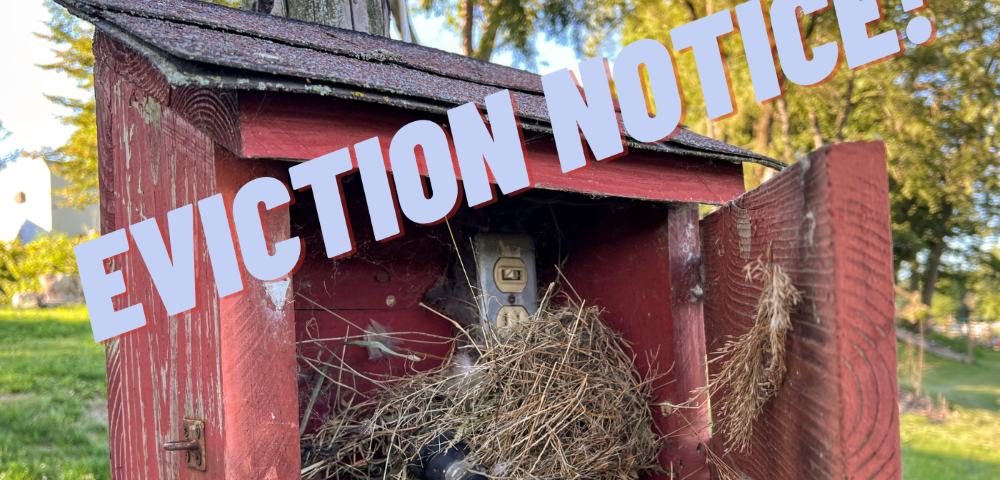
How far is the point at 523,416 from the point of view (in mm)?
2078

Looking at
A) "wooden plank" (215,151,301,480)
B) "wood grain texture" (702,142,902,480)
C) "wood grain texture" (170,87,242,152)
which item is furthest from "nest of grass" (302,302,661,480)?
"wood grain texture" (170,87,242,152)

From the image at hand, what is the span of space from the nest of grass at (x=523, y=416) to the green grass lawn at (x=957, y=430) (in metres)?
6.76

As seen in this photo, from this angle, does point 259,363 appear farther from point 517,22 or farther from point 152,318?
point 517,22

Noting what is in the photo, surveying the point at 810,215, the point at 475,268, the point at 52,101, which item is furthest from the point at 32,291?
the point at 810,215

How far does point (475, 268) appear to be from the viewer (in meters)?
2.62

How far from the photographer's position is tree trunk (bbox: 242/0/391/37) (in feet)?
9.78

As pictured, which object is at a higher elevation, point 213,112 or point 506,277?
point 213,112

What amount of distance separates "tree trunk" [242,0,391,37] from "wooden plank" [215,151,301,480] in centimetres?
164

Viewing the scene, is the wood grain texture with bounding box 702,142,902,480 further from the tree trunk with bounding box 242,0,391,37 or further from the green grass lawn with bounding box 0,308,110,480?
the green grass lawn with bounding box 0,308,110,480

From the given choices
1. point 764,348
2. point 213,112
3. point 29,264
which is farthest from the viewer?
point 29,264

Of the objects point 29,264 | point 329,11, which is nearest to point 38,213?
point 29,264

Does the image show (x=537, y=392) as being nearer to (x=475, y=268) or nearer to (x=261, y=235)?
(x=475, y=268)

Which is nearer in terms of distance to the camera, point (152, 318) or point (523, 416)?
point (152, 318)

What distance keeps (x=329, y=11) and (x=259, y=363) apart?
196 centimetres
